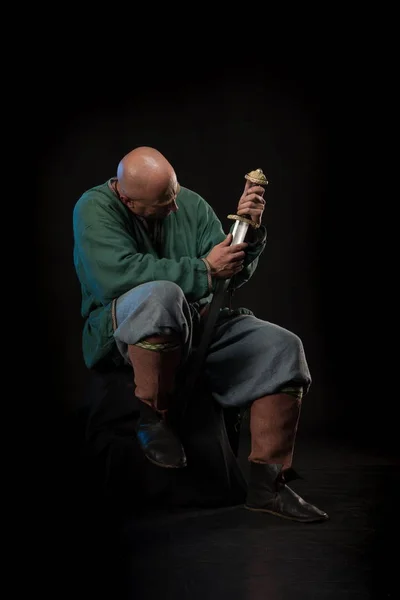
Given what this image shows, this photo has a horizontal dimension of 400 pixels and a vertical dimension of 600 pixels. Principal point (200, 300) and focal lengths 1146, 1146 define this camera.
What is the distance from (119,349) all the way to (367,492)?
0.94 m

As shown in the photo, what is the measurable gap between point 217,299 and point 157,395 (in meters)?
→ 0.37

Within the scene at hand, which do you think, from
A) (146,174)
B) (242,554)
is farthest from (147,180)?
(242,554)

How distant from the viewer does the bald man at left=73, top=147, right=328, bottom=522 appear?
3.37 metres

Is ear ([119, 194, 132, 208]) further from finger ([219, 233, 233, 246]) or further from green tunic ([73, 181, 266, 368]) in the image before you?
finger ([219, 233, 233, 246])

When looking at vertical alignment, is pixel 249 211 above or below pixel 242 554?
above

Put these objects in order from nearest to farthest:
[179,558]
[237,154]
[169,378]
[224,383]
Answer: [179,558], [169,378], [224,383], [237,154]

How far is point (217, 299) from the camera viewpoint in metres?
3.55

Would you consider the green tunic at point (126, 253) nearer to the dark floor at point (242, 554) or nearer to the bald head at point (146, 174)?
the bald head at point (146, 174)

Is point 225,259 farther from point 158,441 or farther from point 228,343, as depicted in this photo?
point 158,441

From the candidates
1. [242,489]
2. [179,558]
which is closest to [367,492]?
[242,489]

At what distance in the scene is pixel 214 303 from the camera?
3.55 m

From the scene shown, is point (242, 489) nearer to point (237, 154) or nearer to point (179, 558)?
point (179, 558)

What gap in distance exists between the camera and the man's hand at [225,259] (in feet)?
11.5

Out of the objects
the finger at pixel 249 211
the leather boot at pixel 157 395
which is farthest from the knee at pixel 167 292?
the finger at pixel 249 211
